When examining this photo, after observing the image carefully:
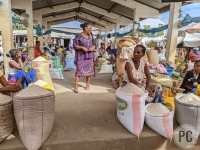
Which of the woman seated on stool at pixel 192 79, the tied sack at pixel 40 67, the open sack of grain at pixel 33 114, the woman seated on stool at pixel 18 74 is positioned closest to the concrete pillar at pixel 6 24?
the woman seated on stool at pixel 18 74

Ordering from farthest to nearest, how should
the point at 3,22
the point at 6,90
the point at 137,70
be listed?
the point at 3,22
the point at 137,70
the point at 6,90

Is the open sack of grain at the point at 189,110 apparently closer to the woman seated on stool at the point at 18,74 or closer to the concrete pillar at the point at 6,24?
the woman seated on stool at the point at 18,74

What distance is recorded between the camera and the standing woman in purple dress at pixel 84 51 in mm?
3686

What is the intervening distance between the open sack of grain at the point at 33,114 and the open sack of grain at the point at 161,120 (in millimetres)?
1181

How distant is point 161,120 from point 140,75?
89cm

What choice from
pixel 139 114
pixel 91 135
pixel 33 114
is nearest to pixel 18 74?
pixel 33 114

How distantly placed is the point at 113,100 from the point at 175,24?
4.35 meters

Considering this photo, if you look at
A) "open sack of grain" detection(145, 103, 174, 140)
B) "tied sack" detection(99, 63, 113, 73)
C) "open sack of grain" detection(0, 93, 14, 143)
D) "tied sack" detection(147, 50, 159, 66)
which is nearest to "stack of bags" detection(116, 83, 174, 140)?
"open sack of grain" detection(145, 103, 174, 140)

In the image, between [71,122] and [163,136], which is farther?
[71,122]

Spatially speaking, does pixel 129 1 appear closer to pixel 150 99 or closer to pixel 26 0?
pixel 26 0

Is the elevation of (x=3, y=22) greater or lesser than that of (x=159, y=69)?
greater

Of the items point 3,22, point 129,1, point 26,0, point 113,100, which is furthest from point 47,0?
point 113,100

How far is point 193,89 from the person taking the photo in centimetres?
295

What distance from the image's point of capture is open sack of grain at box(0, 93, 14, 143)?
1.76 metres
